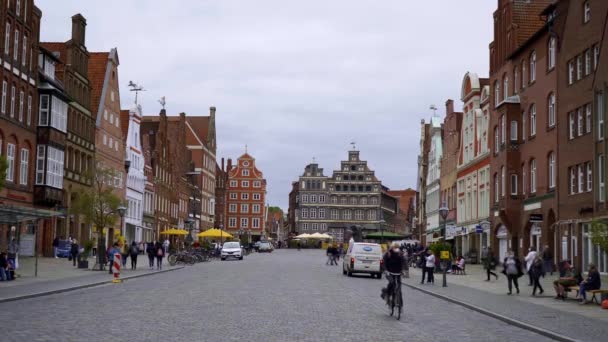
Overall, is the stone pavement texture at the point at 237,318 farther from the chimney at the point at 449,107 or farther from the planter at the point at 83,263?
the chimney at the point at 449,107

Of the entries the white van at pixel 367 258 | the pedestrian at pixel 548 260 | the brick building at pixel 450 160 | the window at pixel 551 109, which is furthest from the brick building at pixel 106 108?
the pedestrian at pixel 548 260

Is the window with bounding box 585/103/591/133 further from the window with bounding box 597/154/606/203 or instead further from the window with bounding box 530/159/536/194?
the window with bounding box 530/159/536/194

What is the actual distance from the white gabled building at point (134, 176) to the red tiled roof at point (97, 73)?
360 inches

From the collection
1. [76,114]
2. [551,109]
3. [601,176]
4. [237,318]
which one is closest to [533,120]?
[551,109]

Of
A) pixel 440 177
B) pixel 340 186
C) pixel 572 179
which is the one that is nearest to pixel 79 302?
pixel 572 179

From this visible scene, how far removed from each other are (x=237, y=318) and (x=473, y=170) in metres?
51.0

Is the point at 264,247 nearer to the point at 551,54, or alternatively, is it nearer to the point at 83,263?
the point at 83,263

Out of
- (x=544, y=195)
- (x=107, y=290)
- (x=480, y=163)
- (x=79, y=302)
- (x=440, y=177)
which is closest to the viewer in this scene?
(x=79, y=302)

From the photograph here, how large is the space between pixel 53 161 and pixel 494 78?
3019cm

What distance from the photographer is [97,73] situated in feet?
233

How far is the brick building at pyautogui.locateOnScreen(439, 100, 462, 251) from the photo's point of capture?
251 feet

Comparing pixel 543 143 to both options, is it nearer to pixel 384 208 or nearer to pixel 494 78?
pixel 494 78

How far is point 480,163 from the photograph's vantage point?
64.2m

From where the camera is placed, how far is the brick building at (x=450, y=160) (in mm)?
76500
